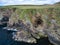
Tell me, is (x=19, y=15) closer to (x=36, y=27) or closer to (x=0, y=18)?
(x=36, y=27)

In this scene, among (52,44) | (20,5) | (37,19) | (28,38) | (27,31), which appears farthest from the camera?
(20,5)

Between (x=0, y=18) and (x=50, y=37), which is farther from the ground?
(x=50, y=37)

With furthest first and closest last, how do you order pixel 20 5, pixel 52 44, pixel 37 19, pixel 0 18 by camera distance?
1. pixel 0 18
2. pixel 20 5
3. pixel 37 19
4. pixel 52 44

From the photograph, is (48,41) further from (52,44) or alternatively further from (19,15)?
(19,15)

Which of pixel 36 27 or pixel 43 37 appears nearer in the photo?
pixel 43 37

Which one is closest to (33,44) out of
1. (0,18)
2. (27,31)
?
(27,31)

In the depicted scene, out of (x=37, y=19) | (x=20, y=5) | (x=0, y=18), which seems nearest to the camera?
(x=37, y=19)

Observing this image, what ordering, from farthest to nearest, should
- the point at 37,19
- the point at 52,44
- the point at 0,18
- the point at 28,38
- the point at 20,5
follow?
the point at 0,18, the point at 20,5, the point at 37,19, the point at 28,38, the point at 52,44

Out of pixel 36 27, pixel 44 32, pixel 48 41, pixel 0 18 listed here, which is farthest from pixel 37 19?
pixel 0 18

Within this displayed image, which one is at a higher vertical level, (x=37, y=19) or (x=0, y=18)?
(x=37, y=19)
